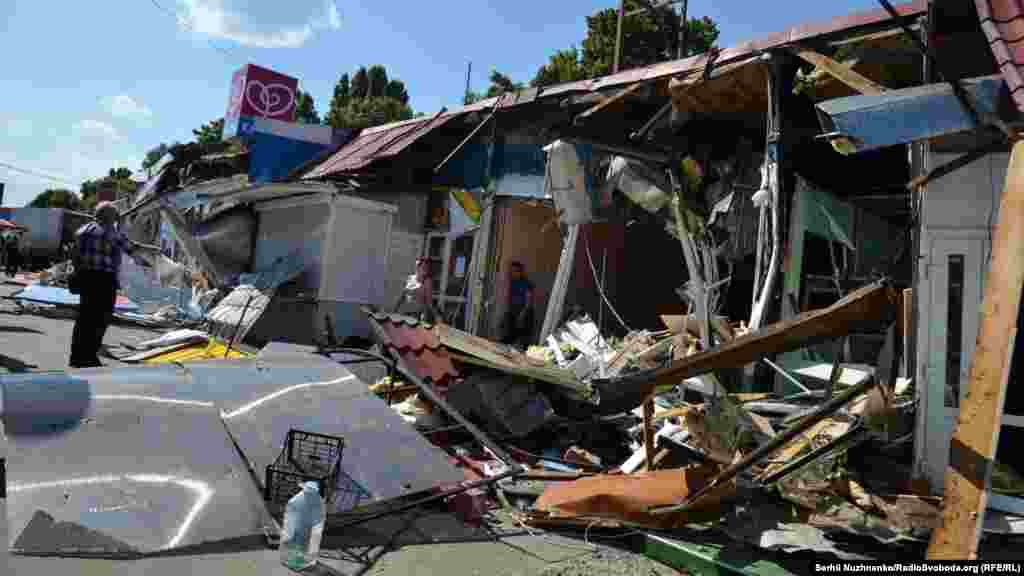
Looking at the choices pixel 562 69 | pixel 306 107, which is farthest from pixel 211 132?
pixel 562 69

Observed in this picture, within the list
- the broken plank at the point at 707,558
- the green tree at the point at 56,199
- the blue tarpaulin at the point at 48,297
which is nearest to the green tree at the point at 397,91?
the green tree at the point at 56,199

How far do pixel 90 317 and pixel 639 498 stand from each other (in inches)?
221

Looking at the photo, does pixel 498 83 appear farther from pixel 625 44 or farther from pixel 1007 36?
pixel 1007 36

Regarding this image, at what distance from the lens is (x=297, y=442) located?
3.98m

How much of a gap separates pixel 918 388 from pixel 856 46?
3185mm

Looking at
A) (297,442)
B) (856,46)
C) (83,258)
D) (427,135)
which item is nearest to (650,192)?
(856,46)

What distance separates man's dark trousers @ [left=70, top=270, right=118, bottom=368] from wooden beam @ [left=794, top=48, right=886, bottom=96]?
7.06 metres

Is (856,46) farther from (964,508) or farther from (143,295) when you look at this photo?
(143,295)

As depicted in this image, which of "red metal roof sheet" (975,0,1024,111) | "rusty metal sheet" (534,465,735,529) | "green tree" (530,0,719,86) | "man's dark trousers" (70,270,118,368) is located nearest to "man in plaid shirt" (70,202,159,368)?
"man's dark trousers" (70,270,118,368)

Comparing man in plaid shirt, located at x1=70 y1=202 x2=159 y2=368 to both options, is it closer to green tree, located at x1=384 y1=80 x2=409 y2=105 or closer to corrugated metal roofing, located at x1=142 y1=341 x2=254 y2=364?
corrugated metal roofing, located at x1=142 y1=341 x2=254 y2=364

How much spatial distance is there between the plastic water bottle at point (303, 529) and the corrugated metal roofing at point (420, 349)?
8.50ft

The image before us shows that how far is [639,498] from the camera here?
4066 millimetres

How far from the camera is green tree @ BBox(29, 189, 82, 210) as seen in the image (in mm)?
58397

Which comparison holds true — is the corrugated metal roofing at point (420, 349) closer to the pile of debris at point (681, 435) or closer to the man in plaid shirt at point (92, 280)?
the pile of debris at point (681, 435)
